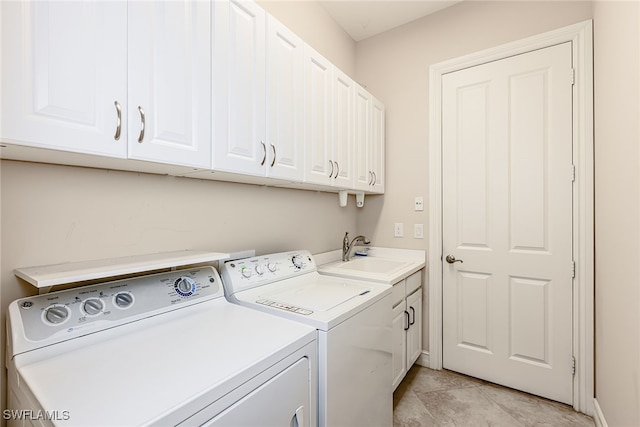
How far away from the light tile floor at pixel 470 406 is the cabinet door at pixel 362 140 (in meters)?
1.53

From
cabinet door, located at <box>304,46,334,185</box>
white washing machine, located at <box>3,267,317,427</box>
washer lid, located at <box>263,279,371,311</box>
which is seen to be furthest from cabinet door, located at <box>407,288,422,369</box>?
white washing machine, located at <box>3,267,317,427</box>

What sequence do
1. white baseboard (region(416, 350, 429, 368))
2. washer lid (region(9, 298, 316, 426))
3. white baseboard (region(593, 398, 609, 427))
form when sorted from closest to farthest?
washer lid (region(9, 298, 316, 426)) < white baseboard (region(593, 398, 609, 427)) < white baseboard (region(416, 350, 429, 368))

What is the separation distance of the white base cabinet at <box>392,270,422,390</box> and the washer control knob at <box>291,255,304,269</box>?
0.61 metres

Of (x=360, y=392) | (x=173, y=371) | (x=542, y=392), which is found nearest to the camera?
(x=173, y=371)

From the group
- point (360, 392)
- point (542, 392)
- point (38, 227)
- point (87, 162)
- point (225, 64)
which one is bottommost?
point (542, 392)

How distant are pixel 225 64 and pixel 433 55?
6.40ft

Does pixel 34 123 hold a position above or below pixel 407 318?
above

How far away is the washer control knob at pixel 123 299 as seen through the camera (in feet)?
3.47

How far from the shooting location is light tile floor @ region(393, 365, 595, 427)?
1.82m

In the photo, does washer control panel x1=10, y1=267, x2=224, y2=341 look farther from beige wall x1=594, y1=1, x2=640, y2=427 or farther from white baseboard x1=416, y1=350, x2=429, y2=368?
white baseboard x1=416, y1=350, x2=429, y2=368

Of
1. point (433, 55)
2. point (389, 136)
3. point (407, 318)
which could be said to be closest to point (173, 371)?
point (407, 318)

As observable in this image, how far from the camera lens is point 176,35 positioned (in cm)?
106

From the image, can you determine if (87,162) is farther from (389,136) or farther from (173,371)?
(389,136)

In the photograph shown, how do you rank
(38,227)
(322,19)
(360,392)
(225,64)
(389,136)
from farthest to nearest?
(389,136) < (322,19) < (360,392) < (225,64) < (38,227)
